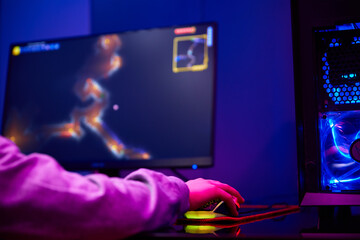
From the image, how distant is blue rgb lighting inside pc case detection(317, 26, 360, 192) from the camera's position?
728 mm

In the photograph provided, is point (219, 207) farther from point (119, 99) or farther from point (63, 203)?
point (119, 99)

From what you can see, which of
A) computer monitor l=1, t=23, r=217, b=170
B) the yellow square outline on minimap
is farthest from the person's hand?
the yellow square outline on minimap

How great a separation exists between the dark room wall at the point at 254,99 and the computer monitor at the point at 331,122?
1.62ft

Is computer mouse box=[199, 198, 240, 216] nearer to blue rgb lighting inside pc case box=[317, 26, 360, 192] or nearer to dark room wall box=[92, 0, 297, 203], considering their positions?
blue rgb lighting inside pc case box=[317, 26, 360, 192]

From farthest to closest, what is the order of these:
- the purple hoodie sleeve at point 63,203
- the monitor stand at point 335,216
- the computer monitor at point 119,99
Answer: the computer monitor at point 119,99 → the monitor stand at point 335,216 → the purple hoodie sleeve at point 63,203

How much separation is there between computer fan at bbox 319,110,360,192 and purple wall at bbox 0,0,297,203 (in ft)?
1.67

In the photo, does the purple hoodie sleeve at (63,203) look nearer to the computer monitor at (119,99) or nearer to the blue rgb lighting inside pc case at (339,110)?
the blue rgb lighting inside pc case at (339,110)

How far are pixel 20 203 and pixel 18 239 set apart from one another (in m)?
0.05

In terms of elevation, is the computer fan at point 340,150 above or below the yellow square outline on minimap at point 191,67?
below

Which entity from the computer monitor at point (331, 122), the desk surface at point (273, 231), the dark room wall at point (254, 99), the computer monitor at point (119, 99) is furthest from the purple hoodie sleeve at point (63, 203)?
the dark room wall at point (254, 99)

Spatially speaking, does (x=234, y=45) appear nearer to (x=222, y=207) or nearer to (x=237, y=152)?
(x=237, y=152)

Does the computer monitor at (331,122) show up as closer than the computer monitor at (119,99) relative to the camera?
Yes

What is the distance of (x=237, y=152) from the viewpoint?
130 cm

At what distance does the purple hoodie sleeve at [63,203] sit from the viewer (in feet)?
1.38
